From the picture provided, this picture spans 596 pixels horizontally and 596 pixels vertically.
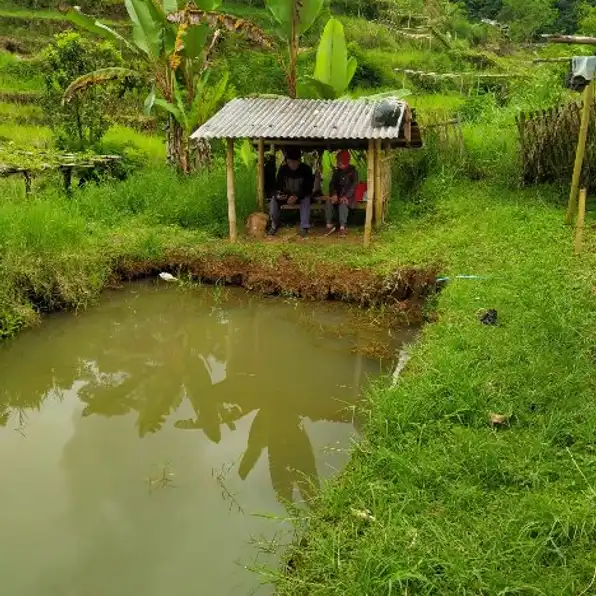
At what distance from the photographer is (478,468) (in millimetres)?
3531

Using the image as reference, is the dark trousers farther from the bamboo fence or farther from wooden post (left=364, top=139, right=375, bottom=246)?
the bamboo fence

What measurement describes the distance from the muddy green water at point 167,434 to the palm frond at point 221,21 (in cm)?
406

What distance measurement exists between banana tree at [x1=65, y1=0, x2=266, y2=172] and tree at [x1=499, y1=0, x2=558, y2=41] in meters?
26.1

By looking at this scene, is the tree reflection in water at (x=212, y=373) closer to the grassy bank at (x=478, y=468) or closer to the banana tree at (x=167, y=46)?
the grassy bank at (x=478, y=468)

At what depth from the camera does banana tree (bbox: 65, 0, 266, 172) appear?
920cm

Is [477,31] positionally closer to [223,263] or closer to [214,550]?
[223,263]

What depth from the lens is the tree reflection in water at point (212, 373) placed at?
198 inches

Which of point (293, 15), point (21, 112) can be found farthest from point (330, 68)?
point (21, 112)

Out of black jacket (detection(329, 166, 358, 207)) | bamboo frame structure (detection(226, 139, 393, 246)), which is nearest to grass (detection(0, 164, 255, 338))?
bamboo frame structure (detection(226, 139, 393, 246))

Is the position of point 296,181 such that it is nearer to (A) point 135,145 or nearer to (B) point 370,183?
(B) point 370,183

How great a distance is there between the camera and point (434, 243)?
7969mm

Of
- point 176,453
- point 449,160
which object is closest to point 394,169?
point 449,160

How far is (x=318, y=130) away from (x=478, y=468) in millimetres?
5321

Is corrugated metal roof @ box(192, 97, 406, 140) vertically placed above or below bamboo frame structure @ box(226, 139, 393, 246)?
above
